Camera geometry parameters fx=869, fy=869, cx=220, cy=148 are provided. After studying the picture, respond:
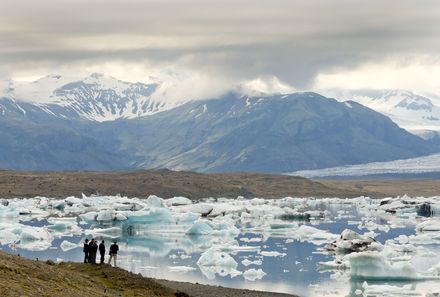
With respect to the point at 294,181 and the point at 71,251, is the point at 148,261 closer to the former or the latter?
the point at 71,251

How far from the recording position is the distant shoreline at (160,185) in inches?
5728

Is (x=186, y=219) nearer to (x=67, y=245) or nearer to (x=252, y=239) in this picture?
(x=252, y=239)

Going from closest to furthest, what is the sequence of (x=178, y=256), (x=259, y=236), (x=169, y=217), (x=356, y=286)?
(x=356, y=286) < (x=178, y=256) < (x=259, y=236) < (x=169, y=217)

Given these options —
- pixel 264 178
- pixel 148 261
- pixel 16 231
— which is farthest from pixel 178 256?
pixel 264 178

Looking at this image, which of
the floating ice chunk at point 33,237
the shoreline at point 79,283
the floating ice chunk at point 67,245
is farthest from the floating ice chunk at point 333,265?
the floating ice chunk at point 33,237

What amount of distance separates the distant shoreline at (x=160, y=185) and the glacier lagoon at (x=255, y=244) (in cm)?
2612

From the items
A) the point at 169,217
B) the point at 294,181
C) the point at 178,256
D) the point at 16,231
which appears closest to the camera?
the point at 178,256

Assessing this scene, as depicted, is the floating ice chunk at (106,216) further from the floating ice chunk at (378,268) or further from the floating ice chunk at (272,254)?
the floating ice chunk at (378,268)

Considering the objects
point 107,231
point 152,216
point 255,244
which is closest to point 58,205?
point 152,216

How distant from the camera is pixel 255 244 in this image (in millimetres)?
70938

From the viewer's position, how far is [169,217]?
86.9m

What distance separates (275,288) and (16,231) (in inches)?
1254

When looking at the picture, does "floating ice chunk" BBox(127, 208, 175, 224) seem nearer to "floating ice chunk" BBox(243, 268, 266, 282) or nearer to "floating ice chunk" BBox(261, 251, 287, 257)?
"floating ice chunk" BBox(261, 251, 287, 257)

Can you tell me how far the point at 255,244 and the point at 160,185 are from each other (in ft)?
301
